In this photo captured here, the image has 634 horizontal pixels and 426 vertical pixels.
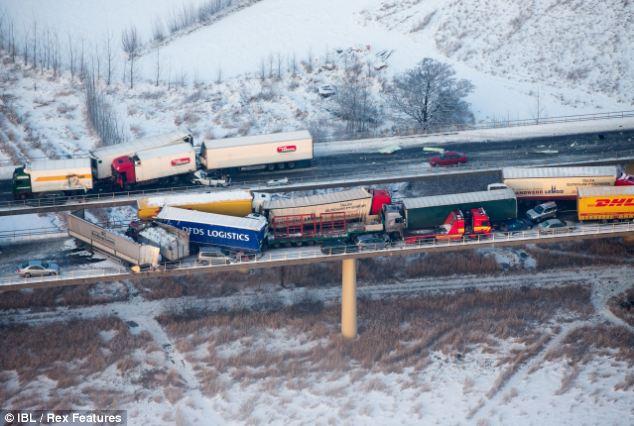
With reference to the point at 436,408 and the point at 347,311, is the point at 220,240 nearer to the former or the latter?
the point at 347,311

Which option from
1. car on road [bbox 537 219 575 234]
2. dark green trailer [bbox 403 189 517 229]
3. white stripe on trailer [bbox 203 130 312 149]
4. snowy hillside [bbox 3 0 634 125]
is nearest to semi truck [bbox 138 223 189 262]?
white stripe on trailer [bbox 203 130 312 149]

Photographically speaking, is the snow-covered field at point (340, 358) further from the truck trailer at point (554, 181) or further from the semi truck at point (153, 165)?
the semi truck at point (153, 165)

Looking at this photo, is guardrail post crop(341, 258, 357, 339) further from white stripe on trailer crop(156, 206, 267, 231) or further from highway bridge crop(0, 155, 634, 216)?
highway bridge crop(0, 155, 634, 216)

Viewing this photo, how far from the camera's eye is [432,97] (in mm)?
61719

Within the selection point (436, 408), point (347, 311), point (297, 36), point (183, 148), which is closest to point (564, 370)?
point (436, 408)

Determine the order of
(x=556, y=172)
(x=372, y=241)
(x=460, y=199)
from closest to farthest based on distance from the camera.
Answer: (x=372, y=241) → (x=460, y=199) → (x=556, y=172)

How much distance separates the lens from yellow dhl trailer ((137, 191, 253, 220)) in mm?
43781

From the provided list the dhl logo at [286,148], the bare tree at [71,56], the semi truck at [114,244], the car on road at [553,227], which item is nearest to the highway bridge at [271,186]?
the dhl logo at [286,148]

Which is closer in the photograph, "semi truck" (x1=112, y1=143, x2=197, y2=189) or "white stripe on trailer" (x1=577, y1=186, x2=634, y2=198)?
"white stripe on trailer" (x1=577, y1=186, x2=634, y2=198)

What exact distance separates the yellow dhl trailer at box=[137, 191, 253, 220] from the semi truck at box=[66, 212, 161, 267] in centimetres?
305

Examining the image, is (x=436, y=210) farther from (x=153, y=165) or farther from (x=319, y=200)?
(x=153, y=165)

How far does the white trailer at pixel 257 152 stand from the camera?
1988 inches

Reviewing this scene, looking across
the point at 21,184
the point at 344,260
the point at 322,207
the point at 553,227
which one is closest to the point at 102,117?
the point at 21,184

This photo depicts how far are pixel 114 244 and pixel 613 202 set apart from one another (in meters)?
25.6
